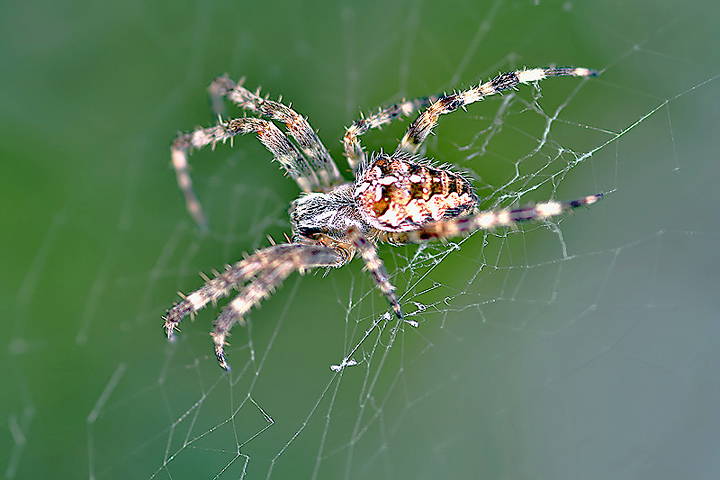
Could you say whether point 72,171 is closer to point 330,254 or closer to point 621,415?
point 330,254

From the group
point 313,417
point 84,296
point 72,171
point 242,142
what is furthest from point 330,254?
A: point 72,171

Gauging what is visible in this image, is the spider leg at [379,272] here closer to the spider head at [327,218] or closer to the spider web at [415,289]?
the spider head at [327,218]

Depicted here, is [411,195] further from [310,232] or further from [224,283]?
[224,283]

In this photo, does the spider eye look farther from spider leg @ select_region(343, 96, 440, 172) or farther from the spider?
spider leg @ select_region(343, 96, 440, 172)

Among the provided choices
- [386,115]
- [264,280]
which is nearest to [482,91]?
[386,115]

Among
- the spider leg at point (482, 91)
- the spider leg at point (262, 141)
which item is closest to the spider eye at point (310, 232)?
the spider leg at point (262, 141)

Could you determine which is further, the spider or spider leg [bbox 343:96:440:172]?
spider leg [bbox 343:96:440:172]

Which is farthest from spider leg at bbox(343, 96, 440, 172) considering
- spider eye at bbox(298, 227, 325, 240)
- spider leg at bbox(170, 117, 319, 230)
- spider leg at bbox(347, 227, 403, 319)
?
spider leg at bbox(347, 227, 403, 319)
